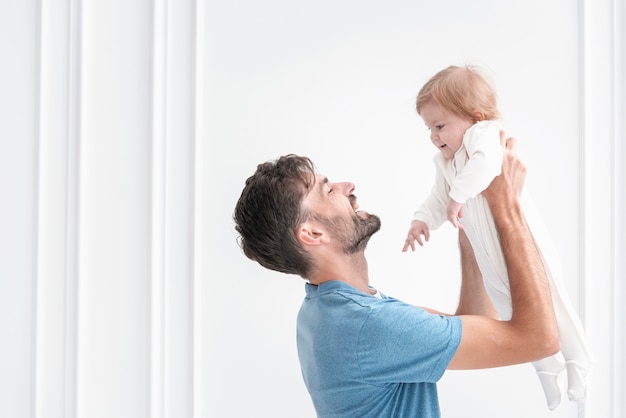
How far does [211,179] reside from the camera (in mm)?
2328

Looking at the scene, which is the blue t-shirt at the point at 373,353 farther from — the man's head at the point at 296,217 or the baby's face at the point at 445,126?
the baby's face at the point at 445,126

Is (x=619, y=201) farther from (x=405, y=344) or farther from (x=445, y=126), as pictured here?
(x=405, y=344)

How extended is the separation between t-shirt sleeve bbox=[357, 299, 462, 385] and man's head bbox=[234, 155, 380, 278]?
246 millimetres

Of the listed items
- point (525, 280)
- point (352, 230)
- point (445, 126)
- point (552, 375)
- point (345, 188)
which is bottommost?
point (552, 375)

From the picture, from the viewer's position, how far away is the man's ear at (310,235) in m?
1.62

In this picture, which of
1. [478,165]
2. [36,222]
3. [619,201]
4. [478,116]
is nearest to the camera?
[478,165]

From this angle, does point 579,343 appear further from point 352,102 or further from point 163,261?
point 163,261

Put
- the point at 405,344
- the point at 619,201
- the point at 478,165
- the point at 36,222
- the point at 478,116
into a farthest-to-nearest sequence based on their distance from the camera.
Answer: the point at 619,201, the point at 36,222, the point at 478,116, the point at 478,165, the point at 405,344

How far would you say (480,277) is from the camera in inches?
73.2

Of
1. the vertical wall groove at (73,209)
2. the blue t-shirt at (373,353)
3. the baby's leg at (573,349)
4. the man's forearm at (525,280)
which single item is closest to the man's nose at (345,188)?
the blue t-shirt at (373,353)

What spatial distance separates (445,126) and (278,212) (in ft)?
1.54

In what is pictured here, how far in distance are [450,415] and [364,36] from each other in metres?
1.33

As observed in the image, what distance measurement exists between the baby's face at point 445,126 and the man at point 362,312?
0.12 metres

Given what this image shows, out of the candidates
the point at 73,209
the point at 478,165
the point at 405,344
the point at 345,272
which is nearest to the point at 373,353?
the point at 405,344
